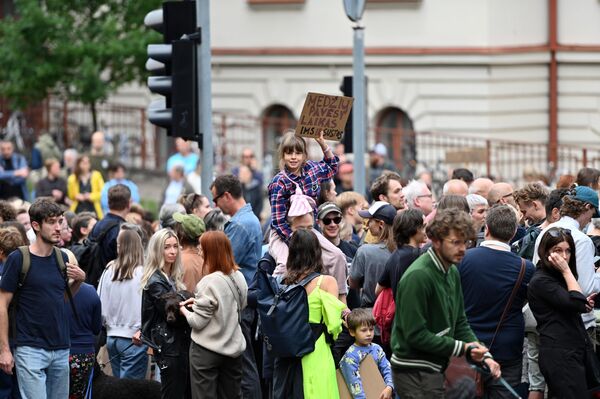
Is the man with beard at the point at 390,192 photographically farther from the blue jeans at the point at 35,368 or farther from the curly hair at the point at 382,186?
the blue jeans at the point at 35,368

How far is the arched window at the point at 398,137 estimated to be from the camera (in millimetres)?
30219

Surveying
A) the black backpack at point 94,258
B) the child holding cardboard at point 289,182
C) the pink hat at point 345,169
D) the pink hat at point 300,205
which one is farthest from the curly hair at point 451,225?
the pink hat at point 345,169

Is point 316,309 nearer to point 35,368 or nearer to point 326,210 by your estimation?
point 326,210

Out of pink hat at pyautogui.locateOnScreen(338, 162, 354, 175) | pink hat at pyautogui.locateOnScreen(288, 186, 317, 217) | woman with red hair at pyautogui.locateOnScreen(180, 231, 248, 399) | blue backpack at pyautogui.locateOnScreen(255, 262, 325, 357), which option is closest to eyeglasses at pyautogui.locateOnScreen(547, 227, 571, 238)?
blue backpack at pyautogui.locateOnScreen(255, 262, 325, 357)

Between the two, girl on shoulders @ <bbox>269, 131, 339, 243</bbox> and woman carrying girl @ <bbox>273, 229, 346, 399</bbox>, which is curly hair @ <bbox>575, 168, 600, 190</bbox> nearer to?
girl on shoulders @ <bbox>269, 131, 339, 243</bbox>

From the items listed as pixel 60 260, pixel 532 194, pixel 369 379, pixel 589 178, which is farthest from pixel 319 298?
pixel 589 178

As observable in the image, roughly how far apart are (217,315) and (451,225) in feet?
9.00

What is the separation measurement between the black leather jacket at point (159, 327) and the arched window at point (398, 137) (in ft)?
54.1

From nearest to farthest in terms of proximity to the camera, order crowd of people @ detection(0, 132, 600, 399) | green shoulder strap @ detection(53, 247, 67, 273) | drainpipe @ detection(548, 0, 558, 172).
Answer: crowd of people @ detection(0, 132, 600, 399) < green shoulder strap @ detection(53, 247, 67, 273) < drainpipe @ detection(548, 0, 558, 172)

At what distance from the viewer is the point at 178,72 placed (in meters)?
14.0

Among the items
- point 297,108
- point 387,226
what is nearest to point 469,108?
point 297,108

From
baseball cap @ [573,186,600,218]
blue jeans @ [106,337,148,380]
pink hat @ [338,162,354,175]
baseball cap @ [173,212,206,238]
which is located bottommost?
blue jeans @ [106,337,148,380]

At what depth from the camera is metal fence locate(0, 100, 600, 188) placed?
2967cm

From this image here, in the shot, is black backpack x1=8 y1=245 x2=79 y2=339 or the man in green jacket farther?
→ black backpack x1=8 y1=245 x2=79 y2=339
